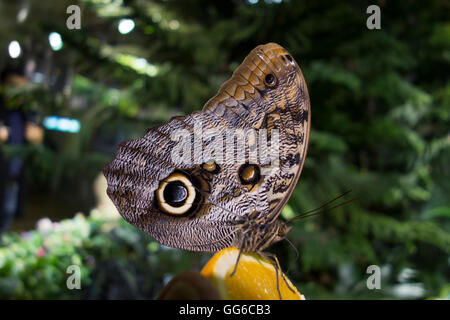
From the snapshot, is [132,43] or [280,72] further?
[132,43]

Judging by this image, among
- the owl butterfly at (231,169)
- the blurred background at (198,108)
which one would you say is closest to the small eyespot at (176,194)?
the owl butterfly at (231,169)

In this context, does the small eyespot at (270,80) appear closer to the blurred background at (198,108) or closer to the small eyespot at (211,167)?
the small eyespot at (211,167)

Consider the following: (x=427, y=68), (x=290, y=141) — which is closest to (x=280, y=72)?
(x=290, y=141)

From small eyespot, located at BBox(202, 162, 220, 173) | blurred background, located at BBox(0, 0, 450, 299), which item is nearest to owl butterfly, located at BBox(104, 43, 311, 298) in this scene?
small eyespot, located at BBox(202, 162, 220, 173)

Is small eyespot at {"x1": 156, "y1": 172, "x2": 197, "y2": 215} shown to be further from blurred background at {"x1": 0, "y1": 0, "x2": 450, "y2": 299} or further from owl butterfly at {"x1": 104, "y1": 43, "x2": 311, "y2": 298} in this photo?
blurred background at {"x1": 0, "y1": 0, "x2": 450, "y2": 299}

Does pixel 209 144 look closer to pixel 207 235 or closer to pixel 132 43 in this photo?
pixel 207 235

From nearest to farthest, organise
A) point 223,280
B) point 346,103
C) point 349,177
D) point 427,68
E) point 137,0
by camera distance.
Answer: point 223,280 < point 137,0 < point 349,177 < point 346,103 < point 427,68
